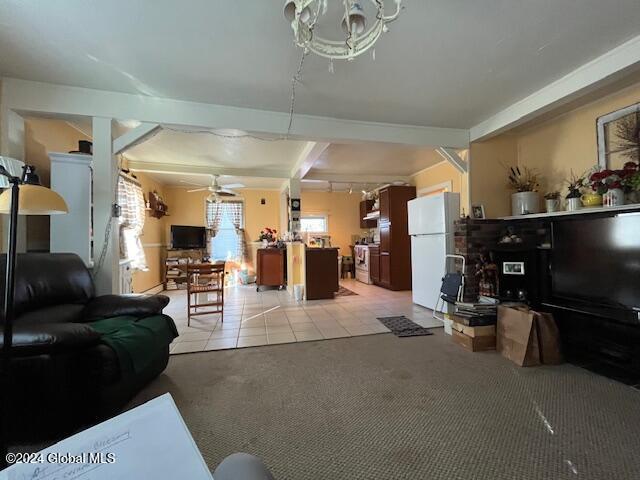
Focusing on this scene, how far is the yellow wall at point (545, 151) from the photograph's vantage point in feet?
8.96

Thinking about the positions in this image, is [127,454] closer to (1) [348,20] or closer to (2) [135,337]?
(2) [135,337]

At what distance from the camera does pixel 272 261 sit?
610cm

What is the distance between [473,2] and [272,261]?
5.25 metres

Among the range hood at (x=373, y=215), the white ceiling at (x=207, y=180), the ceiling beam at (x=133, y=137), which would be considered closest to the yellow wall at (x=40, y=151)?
the ceiling beam at (x=133, y=137)

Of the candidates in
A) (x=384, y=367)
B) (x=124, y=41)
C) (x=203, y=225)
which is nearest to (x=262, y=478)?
(x=384, y=367)

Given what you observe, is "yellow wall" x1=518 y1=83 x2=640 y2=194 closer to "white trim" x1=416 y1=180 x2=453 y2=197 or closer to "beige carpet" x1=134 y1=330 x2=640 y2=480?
"white trim" x1=416 y1=180 x2=453 y2=197

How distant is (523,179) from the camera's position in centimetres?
348

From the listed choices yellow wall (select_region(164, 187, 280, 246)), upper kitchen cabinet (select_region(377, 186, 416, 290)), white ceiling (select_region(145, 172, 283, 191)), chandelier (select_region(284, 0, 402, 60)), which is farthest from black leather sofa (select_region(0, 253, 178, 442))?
yellow wall (select_region(164, 187, 280, 246))

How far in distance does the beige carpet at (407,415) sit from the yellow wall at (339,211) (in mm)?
5526

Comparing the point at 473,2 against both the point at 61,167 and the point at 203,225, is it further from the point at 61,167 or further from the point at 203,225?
the point at 203,225

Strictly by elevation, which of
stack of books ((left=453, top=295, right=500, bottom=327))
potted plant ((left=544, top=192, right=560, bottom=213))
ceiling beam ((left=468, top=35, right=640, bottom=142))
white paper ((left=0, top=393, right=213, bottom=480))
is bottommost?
stack of books ((left=453, top=295, right=500, bottom=327))

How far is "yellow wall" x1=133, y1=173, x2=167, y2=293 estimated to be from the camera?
A: 17.1 feet

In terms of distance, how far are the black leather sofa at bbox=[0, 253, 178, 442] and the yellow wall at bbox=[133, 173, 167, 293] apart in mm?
3170

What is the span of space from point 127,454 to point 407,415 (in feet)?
5.40
